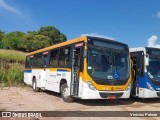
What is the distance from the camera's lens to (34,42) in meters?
64.7

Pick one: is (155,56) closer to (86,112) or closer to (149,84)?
(149,84)

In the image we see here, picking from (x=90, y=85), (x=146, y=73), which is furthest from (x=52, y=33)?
(x=90, y=85)

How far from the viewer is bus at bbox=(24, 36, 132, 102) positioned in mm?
12445

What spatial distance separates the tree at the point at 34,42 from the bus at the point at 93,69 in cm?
5021

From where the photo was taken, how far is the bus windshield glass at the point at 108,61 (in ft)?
41.3

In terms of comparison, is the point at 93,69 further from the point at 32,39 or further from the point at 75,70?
the point at 32,39

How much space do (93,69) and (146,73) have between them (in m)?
2.97

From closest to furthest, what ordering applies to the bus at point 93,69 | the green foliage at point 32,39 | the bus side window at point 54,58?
the bus at point 93,69
the bus side window at point 54,58
the green foliage at point 32,39

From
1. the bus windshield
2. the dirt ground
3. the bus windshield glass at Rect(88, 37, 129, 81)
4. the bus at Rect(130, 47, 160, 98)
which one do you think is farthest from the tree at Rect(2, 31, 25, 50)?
the bus windshield glass at Rect(88, 37, 129, 81)

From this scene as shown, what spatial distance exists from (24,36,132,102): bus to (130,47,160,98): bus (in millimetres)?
832

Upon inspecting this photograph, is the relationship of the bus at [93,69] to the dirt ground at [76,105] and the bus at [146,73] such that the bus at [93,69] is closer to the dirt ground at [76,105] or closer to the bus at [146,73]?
the dirt ground at [76,105]

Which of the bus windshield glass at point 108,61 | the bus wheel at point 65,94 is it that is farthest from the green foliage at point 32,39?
the bus windshield glass at point 108,61

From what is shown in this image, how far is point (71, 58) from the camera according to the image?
13.7m

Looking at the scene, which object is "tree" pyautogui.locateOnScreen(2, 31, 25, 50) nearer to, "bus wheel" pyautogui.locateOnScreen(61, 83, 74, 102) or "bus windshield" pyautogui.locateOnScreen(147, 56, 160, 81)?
"bus wheel" pyautogui.locateOnScreen(61, 83, 74, 102)
